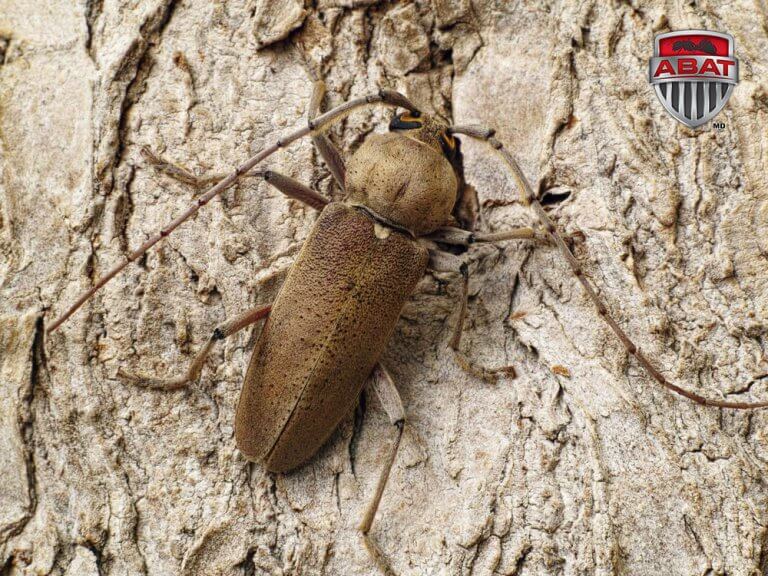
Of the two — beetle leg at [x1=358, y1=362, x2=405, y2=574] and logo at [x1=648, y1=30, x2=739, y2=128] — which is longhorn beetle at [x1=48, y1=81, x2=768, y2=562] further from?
logo at [x1=648, y1=30, x2=739, y2=128]

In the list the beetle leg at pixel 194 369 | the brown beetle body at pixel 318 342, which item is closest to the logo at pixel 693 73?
the brown beetle body at pixel 318 342

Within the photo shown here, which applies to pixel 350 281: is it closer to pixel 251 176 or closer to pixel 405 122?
pixel 251 176

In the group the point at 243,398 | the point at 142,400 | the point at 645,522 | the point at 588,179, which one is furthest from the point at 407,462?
the point at 588,179

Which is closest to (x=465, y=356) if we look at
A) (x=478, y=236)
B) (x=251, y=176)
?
(x=478, y=236)

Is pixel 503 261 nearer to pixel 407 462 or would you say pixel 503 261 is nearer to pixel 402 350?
pixel 402 350

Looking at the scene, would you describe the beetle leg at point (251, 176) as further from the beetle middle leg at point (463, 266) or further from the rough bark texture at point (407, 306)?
the beetle middle leg at point (463, 266)
